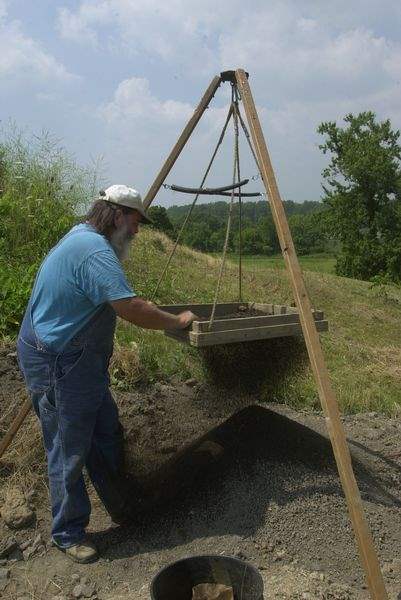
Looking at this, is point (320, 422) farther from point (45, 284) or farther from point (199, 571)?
point (45, 284)

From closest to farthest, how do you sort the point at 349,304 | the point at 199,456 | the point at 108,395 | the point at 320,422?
the point at 108,395
the point at 199,456
the point at 320,422
the point at 349,304

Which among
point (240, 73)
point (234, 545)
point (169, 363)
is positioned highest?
point (240, 73)

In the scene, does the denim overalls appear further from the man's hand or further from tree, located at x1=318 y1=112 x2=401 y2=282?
tree, located at x1=318 y1=112 x2=401 y2=282

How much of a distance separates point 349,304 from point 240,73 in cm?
913

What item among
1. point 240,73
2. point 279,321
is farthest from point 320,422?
point 240,73

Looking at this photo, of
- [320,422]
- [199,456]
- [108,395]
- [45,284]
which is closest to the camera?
[45,284]

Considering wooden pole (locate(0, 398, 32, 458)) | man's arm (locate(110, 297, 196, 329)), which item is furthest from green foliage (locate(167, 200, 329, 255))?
wooden pole (locate(0, 398, 32, 458))

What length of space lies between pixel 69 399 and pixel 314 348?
4.20ft

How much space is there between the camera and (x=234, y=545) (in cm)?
321

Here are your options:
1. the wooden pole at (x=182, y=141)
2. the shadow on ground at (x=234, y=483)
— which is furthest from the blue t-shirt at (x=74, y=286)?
the shadow on ground at (x=234, y=483)

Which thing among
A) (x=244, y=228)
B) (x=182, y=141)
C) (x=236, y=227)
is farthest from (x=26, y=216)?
(x=244, y=228)

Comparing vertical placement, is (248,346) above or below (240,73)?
below

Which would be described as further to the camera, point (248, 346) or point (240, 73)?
point (248, 346)

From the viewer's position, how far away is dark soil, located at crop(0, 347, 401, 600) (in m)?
3.09
